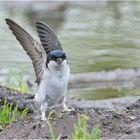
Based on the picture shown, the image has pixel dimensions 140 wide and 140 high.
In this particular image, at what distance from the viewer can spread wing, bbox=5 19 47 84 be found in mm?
6398

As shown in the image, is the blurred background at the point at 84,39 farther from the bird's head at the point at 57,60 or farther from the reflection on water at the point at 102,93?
the bird's head at the point at 57,60

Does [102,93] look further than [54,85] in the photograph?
Yes

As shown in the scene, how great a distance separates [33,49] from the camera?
6.50 meters

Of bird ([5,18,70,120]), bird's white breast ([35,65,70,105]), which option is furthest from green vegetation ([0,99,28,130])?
bird's white breast ([35,65,70,105])

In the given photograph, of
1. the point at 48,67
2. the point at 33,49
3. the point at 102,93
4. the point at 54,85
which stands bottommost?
the point at 102,93

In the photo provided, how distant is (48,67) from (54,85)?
16 centimetres

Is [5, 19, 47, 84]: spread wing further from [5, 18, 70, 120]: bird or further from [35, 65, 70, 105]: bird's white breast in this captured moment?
[35, 65, 70, 105]: bird's white breast

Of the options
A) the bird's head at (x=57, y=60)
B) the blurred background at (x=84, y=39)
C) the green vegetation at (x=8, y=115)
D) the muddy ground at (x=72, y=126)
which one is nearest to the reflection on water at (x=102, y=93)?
the blurred background at (x=84, y=39)

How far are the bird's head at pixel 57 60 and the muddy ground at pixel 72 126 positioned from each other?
0.43 meters

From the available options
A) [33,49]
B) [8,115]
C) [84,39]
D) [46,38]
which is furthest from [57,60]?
[84,39]

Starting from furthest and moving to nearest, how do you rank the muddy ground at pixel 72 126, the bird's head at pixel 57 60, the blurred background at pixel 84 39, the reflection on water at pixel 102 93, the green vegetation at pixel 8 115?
the blurred background at pixel 84 39 < the reflection on water at pixel 102 93 < the green vegetation at pixel 8 115 < the bird's head at pixel 57 60 < the muddy ground at pixel 72 126

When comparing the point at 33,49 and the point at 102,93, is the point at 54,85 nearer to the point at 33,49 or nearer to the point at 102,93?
the point at 33,49

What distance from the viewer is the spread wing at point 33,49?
6.40m

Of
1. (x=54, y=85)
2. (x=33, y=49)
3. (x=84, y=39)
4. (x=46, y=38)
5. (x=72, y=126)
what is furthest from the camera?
(x=84, y=39)
